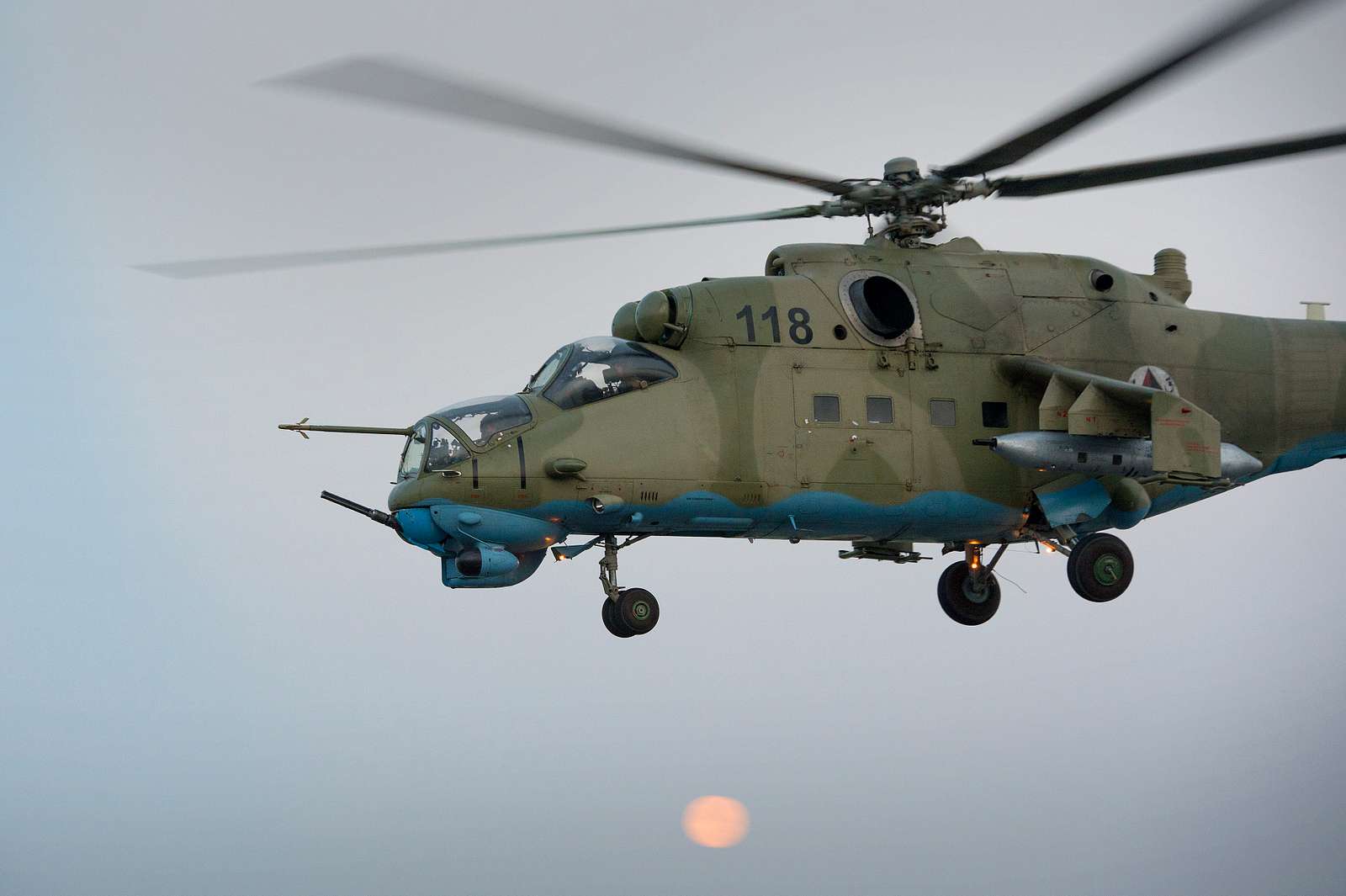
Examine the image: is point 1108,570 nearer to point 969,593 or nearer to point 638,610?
point 969,593

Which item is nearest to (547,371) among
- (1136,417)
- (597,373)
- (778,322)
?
(597,373)

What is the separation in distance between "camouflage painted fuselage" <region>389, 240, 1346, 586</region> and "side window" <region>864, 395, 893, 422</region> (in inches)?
3.2

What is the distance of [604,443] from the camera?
60.6 feet

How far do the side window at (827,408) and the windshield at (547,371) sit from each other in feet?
9.92

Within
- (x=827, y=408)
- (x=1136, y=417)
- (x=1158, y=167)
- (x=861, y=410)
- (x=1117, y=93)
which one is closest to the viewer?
(x=1117, y=93)

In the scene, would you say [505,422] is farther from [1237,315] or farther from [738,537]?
[1237,315]

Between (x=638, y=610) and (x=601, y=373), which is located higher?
(x=601, y=373)

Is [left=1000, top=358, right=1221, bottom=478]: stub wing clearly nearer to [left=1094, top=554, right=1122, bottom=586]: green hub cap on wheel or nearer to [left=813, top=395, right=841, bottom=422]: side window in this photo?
[left=1094, top=554, right=1122, bottom=586]: green hub cap on wheel

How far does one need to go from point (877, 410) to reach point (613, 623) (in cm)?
407

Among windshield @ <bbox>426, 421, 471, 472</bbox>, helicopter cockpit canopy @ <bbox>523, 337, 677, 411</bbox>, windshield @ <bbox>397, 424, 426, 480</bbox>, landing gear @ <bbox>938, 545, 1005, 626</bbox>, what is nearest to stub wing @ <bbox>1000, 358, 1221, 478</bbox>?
landing gear @ <bbox>938, 545, 1005, 626</bbox>

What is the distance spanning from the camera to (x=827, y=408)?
757 inches

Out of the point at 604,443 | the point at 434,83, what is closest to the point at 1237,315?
the point at 604,443

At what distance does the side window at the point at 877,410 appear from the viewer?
19.4 m

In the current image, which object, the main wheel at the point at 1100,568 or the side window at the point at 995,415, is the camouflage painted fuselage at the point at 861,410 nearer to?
the side window at the point at 995,415
